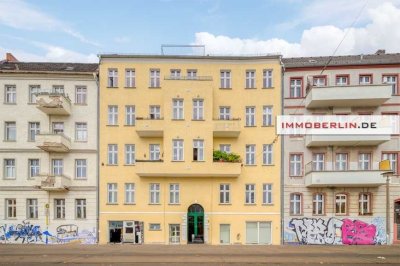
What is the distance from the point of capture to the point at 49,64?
40250mm

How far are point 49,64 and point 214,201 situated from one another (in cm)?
1987

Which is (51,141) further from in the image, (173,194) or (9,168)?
(173,194)

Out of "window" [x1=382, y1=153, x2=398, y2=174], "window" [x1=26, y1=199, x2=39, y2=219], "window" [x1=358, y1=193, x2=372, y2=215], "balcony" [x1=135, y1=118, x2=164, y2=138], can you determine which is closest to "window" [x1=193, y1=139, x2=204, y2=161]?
"balcony" [x1=135, y1=118, x2=164, y2=138]

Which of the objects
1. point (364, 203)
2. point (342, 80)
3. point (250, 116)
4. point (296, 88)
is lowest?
point (364, 203)

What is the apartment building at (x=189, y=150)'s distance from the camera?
3544 cm

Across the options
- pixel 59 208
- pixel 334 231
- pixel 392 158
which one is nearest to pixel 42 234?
pixel 59 208

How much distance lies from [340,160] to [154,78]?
17.1 metres

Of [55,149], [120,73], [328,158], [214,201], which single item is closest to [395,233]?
[328,158]

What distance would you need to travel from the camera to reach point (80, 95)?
36.9 m

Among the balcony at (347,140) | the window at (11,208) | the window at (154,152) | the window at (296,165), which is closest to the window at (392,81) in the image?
the balcony at (347,140)

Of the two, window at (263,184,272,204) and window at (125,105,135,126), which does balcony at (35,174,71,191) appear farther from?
window at (263,184,272,204)

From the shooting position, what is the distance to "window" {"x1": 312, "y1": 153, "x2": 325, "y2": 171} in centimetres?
3638

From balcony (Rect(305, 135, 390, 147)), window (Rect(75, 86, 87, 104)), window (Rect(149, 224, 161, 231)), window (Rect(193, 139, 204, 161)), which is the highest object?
window (Rect(75, 86, 87, 104))

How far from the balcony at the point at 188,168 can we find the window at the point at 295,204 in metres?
5.16
